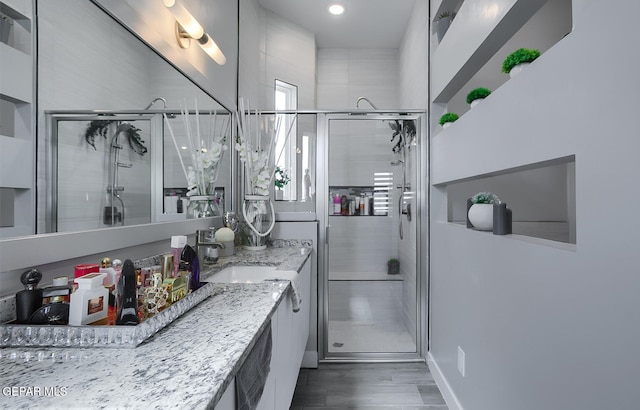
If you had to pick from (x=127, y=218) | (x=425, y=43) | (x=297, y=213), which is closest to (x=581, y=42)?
(x=127, y=218)

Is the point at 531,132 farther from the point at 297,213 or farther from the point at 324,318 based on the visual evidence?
the point at 324,318

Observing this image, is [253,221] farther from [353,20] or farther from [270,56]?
[353,20]

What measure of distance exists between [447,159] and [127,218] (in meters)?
1.78

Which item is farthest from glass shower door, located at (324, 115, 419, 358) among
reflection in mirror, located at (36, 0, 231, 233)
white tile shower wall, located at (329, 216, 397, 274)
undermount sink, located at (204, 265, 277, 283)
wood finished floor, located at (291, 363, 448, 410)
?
reflection in mirror, located at (36, 0, 231, 233)

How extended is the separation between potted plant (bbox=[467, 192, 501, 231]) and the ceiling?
2.31 meters

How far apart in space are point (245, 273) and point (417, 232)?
57.8 inches

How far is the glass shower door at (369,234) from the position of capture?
8.75 ft

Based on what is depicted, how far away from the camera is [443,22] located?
2.20 meters

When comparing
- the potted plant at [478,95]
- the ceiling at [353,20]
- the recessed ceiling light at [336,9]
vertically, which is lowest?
the potted plant at [478,95]

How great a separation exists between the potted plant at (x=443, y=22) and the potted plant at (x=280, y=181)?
4.85 feet

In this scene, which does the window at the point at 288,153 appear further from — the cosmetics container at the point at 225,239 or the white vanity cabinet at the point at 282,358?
the white vanity cabinet at the point at 282,358

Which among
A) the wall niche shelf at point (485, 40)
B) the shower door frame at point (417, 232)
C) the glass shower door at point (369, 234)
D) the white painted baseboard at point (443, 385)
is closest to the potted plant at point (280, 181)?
the shower door frame at point (417, 232)

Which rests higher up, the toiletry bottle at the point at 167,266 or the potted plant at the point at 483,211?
the potted plant at the point at 483,211

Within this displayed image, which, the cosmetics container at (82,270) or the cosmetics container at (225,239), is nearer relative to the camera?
the cosmetics container at (82,270)
